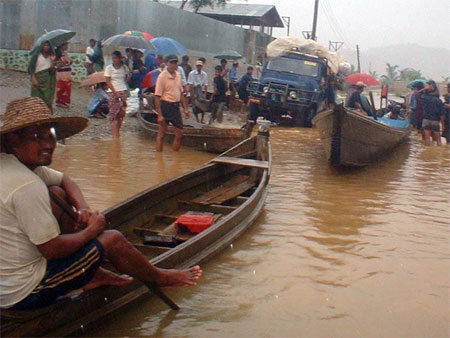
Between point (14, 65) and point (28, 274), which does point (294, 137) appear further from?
point (28, 274)

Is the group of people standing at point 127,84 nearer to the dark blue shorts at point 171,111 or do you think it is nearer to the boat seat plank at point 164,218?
the dark blue shorts at point 171,111

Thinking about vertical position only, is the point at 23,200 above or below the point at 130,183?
above

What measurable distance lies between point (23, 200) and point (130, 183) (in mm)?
5159

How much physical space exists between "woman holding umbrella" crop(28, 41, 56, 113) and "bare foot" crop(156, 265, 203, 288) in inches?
263

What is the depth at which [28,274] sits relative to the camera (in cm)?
297

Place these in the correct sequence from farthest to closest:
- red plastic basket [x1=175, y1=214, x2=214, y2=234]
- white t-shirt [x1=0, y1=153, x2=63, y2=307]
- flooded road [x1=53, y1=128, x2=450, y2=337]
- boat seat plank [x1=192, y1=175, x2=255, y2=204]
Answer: boat seat plank [x1=192, y1=175, x2=255, y2=204] < red plastic basket [x1=175, y1=214, x2=214, y2=234] < flooded road [x1=53, y1=128, x2=450, y2=337] < white t-shirt [x1=0, y1=153, x2=63, y2=307]

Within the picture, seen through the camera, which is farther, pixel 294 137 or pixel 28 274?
pixel 294 137

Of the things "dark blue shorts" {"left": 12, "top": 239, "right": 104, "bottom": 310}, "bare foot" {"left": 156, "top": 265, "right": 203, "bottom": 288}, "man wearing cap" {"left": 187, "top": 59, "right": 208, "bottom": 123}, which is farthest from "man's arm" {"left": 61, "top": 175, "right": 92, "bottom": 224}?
"man wearing cap" {"left": 187, "top": 59, "right": 208, "bottom": 123}

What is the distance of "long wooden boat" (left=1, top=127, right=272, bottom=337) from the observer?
317 cm

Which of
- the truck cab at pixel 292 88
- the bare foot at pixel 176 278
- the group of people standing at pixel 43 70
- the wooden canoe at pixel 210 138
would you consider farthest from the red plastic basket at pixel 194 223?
the truck cab at pixel 292 88

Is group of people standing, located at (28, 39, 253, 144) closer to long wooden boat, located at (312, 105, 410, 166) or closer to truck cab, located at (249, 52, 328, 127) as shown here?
truck cab, located at (249, 52, 328, 127)

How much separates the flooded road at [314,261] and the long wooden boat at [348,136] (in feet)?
1.02

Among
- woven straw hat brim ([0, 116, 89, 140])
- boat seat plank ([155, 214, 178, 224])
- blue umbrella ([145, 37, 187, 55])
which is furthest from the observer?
blue umbrella ([145, 37, 187, 55])

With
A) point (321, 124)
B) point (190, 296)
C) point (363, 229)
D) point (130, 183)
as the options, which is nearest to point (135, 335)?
point (190, 296)
